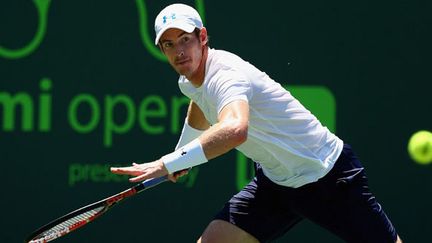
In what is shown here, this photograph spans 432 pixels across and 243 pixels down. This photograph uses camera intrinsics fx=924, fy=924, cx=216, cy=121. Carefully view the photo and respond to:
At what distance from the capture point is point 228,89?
3725 mm

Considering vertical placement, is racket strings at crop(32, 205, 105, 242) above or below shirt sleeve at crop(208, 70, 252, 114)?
below

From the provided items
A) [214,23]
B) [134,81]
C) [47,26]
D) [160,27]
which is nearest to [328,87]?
[214,23]

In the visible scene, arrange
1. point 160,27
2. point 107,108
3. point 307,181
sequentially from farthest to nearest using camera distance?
point 107,108 < point 307,181 < point 160,27

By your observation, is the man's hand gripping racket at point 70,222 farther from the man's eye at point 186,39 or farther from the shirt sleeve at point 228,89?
the man's eye at point 186,39

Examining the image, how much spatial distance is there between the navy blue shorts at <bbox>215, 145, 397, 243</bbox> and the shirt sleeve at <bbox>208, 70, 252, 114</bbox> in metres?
0.70

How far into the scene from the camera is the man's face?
402cm

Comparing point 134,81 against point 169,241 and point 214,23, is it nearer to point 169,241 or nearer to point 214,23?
point 214,23

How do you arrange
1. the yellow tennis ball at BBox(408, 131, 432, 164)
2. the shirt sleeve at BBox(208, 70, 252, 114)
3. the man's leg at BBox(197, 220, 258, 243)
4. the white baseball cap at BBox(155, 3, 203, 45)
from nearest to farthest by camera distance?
the shirt sleeve at BBox(208, 70, 252, 114) < the white baseball cap at BBox(155, 3, 203, 45) < the man's leg at BBox(197, 220, 258, 243) < the yellow tennis ball at BBox(408, 131, 432, 164)

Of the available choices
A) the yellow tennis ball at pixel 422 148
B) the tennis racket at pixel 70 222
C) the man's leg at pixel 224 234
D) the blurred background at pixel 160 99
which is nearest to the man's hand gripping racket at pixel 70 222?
the tennis racket at pixel 70 222

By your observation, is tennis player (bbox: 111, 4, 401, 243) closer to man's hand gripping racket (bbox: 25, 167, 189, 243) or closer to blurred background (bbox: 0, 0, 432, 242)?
man's hand gripping racket (bbox: 25, 167, 189, 243)

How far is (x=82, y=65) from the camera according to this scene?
6258mm

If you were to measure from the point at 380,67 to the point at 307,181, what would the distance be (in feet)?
7.76

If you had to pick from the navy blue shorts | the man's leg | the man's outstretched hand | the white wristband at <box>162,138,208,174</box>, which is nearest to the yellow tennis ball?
the navy blue shorts

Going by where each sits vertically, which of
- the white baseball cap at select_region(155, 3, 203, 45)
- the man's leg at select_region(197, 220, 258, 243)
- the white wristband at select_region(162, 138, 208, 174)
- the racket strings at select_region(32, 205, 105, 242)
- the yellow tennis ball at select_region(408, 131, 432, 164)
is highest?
the white baseball cap at select_region(155, 3, 203, 45)
